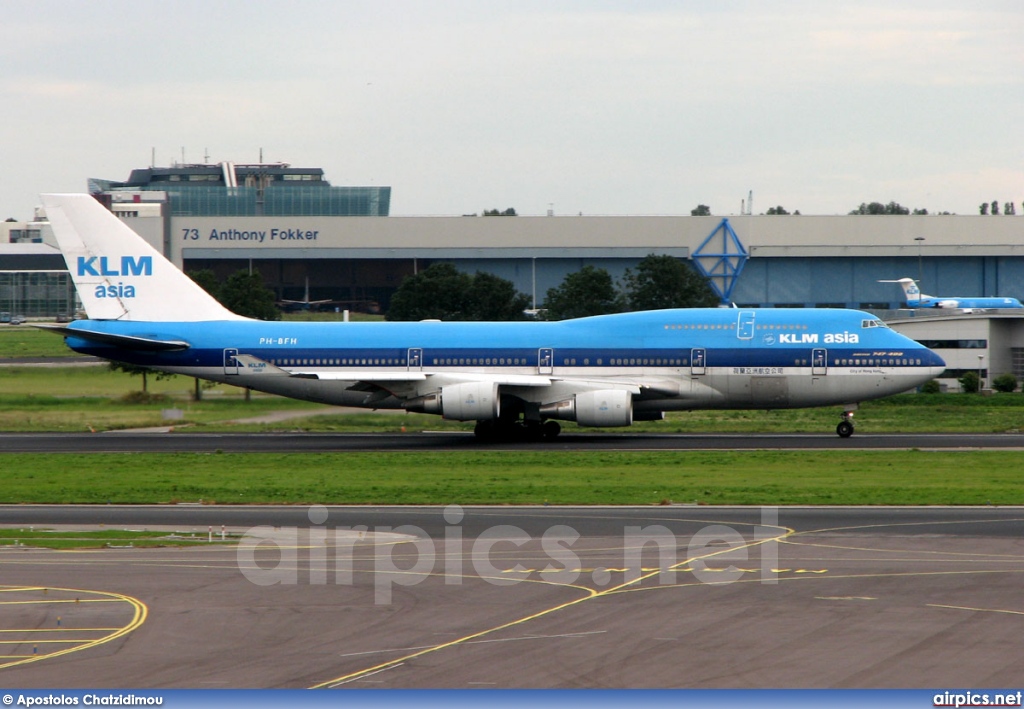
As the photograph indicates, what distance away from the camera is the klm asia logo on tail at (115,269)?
50.2 metres

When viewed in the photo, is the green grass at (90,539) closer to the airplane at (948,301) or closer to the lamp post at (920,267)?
the airplane at (948,301)

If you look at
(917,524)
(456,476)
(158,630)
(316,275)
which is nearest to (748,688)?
(158,630)

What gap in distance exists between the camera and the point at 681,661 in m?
15.3

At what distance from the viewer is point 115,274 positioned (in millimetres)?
50188

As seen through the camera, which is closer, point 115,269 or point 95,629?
point 95,629

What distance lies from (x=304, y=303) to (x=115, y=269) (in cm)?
8078

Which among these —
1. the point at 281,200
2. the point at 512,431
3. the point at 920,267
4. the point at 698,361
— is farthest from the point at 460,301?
the point at 281,200

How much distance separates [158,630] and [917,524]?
16.7 meters

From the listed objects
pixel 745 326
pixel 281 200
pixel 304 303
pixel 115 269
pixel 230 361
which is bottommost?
pixel 230 361

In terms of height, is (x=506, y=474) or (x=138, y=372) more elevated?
(x=138, y=372)

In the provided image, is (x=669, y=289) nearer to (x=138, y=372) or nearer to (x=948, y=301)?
(x=948, y=301)

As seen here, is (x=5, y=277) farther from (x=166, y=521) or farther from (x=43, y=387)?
(x=166, y=521)

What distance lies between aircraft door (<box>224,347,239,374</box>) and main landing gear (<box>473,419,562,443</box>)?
10136 mm

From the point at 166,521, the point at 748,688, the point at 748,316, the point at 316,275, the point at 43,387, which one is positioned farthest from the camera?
the point at 316,275
